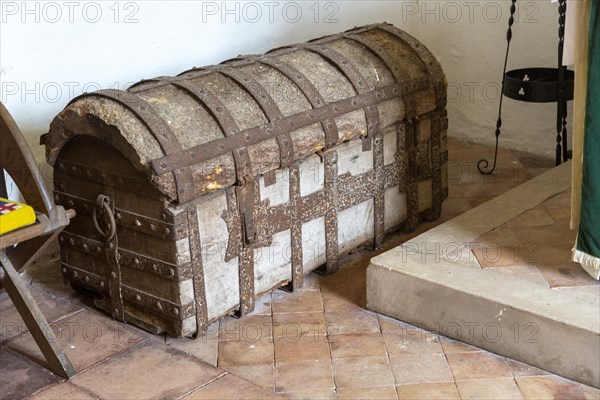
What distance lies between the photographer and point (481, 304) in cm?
352

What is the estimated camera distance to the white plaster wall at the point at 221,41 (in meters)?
4.27

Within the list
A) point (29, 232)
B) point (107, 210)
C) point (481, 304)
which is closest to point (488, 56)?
point (481, 304)

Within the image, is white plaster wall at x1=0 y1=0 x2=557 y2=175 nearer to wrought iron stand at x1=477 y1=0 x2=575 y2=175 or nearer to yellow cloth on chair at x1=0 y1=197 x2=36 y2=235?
wrought iron stand at x1=477 y1=0 x2=575 y2=175

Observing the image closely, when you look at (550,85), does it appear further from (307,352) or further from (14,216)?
(14,216)

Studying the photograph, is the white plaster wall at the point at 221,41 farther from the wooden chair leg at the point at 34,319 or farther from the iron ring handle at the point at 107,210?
the wooden chair leg at the point at 34,319

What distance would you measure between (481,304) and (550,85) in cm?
178

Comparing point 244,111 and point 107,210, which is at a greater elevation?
point 244,111

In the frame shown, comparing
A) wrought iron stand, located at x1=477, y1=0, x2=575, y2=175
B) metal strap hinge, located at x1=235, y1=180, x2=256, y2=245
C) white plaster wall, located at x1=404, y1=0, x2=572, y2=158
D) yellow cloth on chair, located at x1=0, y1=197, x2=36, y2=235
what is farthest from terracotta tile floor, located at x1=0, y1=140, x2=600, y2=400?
white plaster wall, located at x1=404, y1=0, x2=572, y2=158

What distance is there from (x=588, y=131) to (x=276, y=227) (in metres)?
1.27

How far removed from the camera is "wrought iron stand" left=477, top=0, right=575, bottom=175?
486 centimetres

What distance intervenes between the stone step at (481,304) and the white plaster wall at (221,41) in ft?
5.48

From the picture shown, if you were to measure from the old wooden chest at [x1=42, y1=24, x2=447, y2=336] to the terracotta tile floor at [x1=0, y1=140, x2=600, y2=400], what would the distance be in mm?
108

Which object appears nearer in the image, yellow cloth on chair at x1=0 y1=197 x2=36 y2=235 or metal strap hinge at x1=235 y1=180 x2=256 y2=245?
yellow cloth on chair at x1=0 y1=197 x2=36 y2=235

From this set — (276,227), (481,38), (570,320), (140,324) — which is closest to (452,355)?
(570,320)
